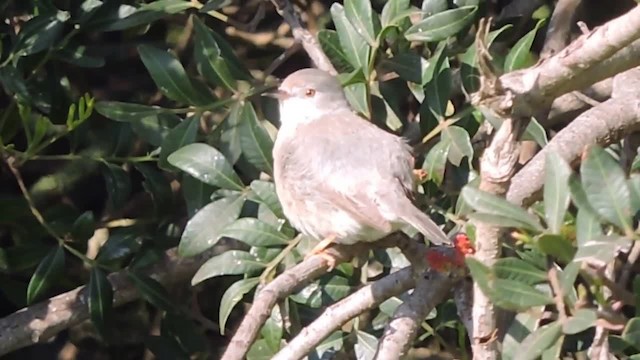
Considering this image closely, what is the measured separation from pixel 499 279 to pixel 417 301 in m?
0.59

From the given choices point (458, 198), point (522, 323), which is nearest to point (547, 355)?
point (522, 323)

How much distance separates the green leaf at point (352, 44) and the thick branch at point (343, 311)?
0.57 meters

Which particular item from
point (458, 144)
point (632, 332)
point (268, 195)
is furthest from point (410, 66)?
point (632, 332)

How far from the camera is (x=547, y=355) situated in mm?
1943

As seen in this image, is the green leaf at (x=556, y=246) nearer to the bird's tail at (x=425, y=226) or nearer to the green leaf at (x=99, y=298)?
the bird's tail at (x=425, y=226)

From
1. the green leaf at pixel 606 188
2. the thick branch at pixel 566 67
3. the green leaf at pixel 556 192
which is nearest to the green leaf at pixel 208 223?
the thick branch at pixel 566 67

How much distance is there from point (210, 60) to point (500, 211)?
1.29 meters

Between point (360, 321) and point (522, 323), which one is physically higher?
point (522, 323)

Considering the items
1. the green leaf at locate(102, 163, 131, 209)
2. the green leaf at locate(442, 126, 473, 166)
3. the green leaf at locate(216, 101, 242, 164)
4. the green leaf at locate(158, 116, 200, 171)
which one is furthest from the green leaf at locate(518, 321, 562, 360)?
the green leaf at locate(102, 163, 131, 209)

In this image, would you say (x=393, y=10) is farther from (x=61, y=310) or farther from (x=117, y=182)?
(x=61, y=310)

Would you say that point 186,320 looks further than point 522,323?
Yes

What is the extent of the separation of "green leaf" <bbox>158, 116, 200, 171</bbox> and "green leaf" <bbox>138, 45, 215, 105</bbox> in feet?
0.19

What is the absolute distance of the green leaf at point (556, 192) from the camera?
75.9 inches

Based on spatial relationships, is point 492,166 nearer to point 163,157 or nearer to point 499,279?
point 499,279
